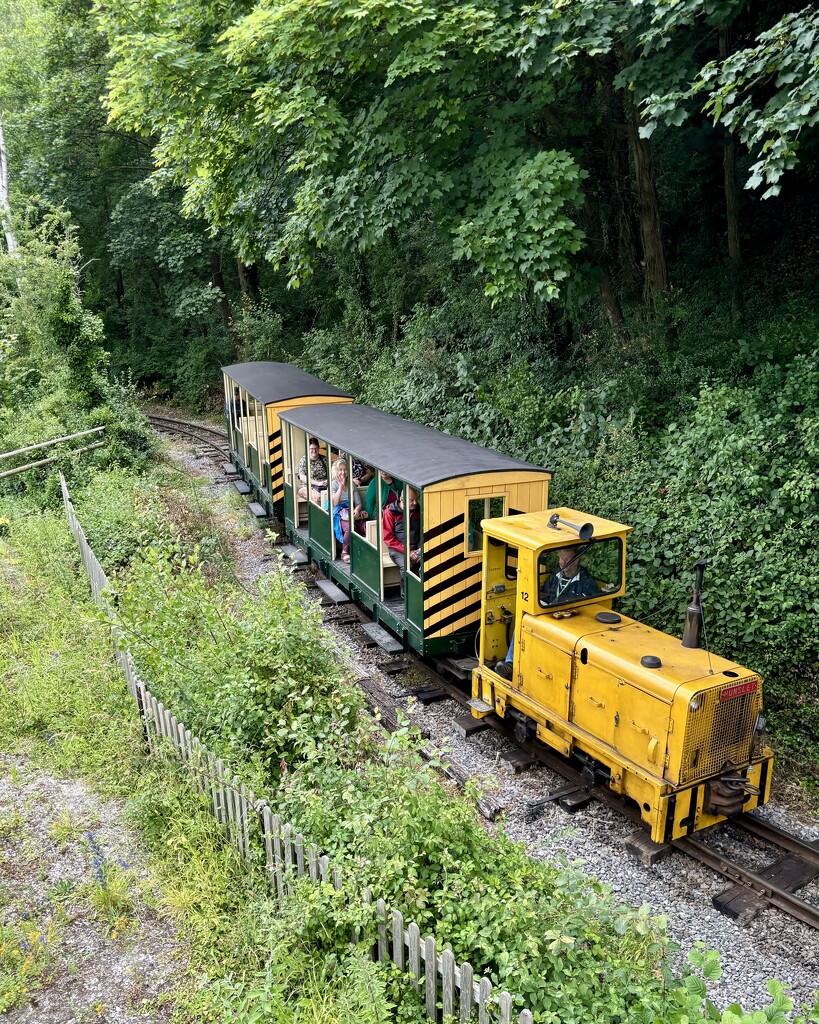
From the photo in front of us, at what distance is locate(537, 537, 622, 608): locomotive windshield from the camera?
7.41 m

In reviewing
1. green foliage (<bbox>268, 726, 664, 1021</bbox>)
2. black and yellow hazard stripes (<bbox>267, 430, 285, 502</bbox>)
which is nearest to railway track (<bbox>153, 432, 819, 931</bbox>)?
green foliage (<bbox>268, 726, 664, 1021</bbox>)

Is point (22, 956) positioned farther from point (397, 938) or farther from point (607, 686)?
point (607, 686)

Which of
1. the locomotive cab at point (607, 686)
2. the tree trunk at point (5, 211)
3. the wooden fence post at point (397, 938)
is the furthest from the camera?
the tree trunk at point (5, 211)

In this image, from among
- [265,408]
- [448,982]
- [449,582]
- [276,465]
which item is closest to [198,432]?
[265,408]

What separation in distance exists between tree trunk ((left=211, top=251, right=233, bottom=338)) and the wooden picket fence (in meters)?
24.5

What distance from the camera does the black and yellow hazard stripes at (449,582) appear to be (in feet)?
29.0

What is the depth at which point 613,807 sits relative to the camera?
6961 mm

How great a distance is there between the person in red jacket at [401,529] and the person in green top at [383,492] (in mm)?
82

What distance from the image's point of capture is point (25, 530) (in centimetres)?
1330

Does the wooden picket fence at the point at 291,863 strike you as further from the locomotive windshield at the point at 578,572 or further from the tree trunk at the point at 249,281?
the tree trunk at the point at 249,281

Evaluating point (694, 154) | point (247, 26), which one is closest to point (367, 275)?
point (694, 154)

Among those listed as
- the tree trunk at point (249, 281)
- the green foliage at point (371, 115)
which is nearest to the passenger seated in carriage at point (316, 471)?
the green foliage at point (371, 115)

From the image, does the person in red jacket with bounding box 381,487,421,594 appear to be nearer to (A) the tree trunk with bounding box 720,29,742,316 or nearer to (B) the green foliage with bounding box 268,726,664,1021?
(B) the green foliage with bounding box 268,726,664,1021

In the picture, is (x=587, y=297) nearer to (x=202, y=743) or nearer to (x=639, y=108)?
(x=639, y=108)
